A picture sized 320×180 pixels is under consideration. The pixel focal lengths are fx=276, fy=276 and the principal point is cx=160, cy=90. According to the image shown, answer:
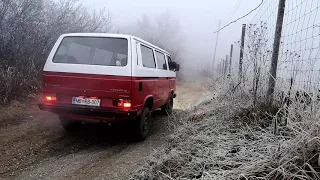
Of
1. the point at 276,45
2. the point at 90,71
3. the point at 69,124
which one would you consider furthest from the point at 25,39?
the point at 276,45

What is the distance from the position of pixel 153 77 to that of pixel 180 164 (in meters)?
2.81

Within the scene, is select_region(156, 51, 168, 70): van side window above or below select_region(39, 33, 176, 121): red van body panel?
above

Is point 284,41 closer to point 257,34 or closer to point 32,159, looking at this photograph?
point 257,34

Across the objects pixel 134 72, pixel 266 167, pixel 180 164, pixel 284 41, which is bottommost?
pixel 180 164

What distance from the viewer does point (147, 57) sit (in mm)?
5523

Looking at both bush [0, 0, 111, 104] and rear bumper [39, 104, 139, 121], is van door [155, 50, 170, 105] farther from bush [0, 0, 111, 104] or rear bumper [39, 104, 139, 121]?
bush [0, 0, 111, 104]

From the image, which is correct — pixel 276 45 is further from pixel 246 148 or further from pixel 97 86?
pixel 97 86

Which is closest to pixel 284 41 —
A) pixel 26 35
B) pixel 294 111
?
pixel 294 111

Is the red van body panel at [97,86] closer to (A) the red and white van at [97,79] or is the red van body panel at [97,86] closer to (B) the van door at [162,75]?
(A) the red and white van at [97,79]

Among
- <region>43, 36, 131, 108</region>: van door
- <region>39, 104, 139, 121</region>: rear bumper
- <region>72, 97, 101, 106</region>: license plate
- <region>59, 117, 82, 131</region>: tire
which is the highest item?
<region>43, 36, 131, 108</region>: van door

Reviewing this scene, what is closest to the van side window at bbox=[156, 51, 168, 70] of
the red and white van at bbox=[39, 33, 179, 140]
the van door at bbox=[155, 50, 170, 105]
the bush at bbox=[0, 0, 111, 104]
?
the van door at bbox=[155, 50, 170, 105]

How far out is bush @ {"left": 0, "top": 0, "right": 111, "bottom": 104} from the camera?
7594 mm

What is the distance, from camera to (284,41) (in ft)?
13.8

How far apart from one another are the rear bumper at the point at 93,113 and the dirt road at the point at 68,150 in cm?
54
